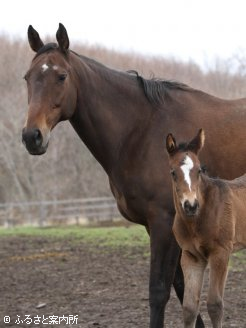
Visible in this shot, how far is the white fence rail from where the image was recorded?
87.1 feet

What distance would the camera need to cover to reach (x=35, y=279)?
9.74 m

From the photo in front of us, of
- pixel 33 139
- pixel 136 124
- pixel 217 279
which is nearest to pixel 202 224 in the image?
pixel 217 279

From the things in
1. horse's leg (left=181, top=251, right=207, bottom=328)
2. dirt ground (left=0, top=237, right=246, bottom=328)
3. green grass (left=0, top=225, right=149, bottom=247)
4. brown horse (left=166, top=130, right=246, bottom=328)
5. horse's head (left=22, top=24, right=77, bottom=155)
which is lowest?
green grass (left=0, top=225, right=149, bottom=247)

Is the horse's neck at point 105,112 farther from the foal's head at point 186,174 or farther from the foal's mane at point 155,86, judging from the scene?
the foal's head at point 186,174

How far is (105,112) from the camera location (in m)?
5.96

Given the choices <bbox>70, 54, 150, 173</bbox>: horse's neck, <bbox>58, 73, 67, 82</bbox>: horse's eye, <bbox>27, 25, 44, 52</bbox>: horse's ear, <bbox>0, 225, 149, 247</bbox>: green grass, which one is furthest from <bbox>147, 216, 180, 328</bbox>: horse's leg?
<bbox>0, 225, 149, 247</bbox>: green grass

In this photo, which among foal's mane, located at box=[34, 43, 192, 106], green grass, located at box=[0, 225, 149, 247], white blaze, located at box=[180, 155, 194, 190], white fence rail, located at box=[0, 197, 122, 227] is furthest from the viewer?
white fence rail, located at box=[0, 197, 122, 227]

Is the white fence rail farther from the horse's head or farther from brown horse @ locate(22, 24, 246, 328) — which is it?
the horse's head

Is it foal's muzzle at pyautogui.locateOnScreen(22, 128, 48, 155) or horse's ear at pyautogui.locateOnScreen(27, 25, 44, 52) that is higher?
horse's ear at pyautogui.locateOnScreen(27, 25, 44, 52)

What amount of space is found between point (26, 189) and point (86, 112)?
28884 millimetres

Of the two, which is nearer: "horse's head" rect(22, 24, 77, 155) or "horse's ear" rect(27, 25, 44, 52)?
"horse's head" rect(22, 24, 77, 155)

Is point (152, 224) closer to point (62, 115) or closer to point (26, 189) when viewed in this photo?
point (62, 115)

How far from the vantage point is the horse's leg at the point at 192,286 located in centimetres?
512

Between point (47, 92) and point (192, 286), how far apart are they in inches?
75.8
